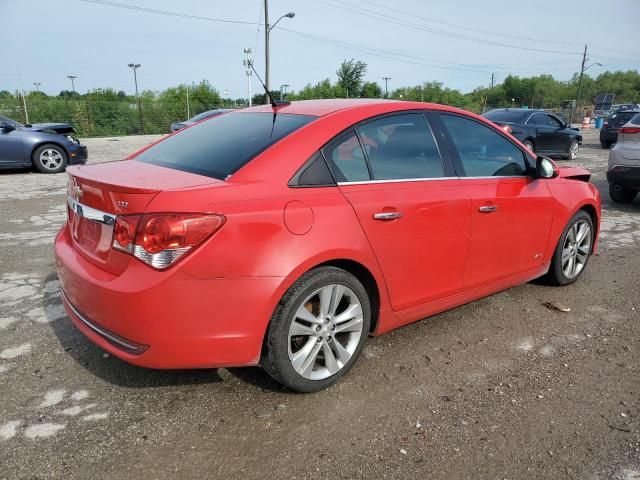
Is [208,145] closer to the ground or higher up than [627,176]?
higher up

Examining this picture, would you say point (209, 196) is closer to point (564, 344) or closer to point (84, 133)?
point (564, 344)

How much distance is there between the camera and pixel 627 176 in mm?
7738

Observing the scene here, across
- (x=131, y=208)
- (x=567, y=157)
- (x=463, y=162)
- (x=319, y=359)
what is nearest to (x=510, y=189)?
(x=463, y=162)

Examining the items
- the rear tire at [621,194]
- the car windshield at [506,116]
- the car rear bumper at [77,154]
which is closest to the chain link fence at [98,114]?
the car rear bumper at [77,154]

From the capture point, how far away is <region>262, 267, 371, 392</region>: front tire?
8.53 feet

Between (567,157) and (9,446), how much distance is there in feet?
54.2

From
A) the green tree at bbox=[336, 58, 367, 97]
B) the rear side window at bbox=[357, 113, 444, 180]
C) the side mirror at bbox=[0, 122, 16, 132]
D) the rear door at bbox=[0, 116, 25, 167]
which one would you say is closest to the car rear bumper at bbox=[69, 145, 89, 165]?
the rear door at bbox=[0, 116, 25, 167]

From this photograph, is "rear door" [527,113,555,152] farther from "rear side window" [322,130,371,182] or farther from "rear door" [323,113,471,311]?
"rear side window" [322,130,371,182]

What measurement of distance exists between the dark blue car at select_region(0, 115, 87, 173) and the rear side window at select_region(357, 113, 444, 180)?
1055 cm

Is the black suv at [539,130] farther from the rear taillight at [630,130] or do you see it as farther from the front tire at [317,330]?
the front tire at [317,330]

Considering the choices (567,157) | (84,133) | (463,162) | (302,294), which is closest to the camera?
(302,294)

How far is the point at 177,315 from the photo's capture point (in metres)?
2.35

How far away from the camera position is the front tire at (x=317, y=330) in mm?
2600

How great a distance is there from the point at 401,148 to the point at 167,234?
1583 millimetres
